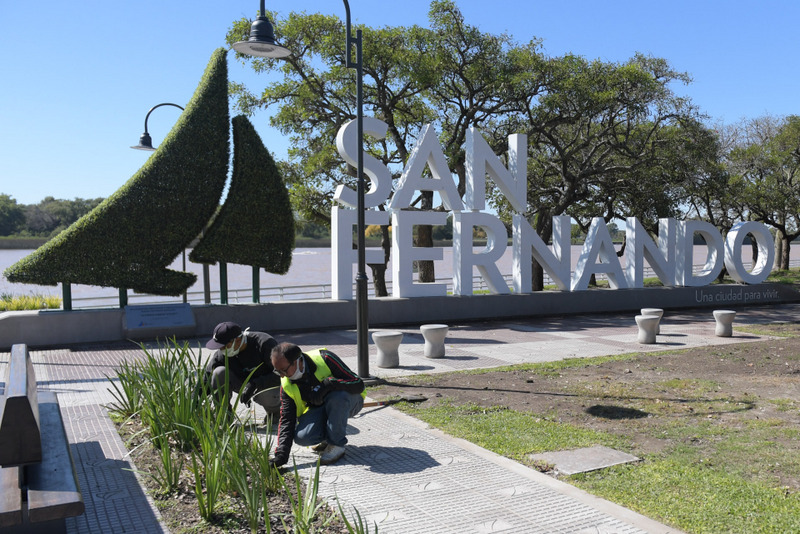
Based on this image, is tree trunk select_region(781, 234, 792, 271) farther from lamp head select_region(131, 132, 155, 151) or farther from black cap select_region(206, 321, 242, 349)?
black cap select_region(206, 321, 242, 349)

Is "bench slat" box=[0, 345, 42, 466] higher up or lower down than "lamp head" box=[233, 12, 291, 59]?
lower down

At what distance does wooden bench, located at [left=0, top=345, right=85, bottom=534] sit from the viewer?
344 cm

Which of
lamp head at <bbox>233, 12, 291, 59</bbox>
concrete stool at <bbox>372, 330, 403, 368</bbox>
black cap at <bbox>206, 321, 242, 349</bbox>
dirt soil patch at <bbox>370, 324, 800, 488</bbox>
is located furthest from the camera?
concrete stool at <bbox>372, 330, 403, 368</bbox>

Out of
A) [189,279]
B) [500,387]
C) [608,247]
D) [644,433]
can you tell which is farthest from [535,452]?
[608,247]

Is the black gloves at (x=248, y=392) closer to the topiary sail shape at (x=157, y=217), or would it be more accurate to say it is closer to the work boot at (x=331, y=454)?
the work boot at (x=331, y=454)

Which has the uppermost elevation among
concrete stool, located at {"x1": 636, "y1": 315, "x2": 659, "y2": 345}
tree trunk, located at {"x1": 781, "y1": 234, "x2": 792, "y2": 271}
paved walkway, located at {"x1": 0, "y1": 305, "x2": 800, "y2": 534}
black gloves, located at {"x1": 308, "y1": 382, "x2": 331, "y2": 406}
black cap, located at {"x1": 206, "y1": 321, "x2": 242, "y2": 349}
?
tree trunk, located at {"x1": 781, "y1": 234, "x2": 792, "y2": 271}

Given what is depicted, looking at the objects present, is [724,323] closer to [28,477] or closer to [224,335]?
[224,335]

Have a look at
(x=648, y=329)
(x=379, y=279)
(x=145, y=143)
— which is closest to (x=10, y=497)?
(x=648, y=329)

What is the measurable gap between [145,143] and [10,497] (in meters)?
16.9

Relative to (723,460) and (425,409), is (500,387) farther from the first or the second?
(723,460)

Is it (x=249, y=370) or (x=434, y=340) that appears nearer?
(x=249, y=370)

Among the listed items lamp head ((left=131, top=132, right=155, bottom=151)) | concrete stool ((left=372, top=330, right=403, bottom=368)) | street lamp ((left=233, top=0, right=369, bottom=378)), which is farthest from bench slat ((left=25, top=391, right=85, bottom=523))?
lamp head ((left=131, top=132, right=155, bottom=151))

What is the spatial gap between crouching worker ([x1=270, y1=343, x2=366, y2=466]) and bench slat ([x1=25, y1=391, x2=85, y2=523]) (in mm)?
1771

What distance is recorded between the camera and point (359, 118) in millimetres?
9469
